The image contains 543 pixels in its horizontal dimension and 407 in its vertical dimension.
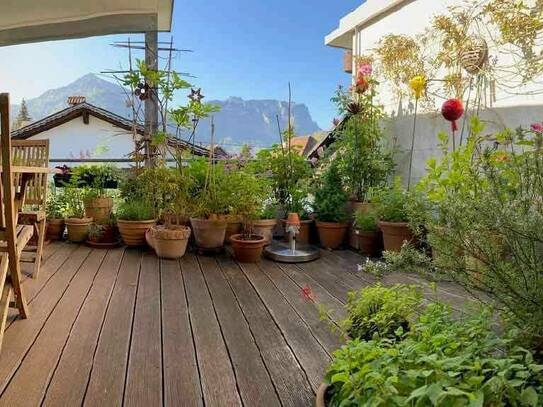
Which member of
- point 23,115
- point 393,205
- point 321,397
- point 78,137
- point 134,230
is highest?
point 23,115

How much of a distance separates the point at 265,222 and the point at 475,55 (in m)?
2.24

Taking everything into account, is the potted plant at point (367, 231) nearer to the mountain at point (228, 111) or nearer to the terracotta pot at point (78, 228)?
the mountain at point (228, 111)

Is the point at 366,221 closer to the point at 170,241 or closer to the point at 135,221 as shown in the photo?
the point at 170,241

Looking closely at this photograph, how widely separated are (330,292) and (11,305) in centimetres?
186

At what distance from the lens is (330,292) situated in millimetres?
2799

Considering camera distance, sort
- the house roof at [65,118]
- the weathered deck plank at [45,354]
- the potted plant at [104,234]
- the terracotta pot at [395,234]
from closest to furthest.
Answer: the weathered deck plank at [45,354]
the terracotta pot at [395,234]
the potted plant at [104,234]
the house roof at [65,118]

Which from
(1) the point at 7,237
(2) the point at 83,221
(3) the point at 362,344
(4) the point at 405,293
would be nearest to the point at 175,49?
(2) the point at 83,221

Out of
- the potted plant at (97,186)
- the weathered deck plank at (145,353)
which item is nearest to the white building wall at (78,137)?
the potted plant at (97,186)

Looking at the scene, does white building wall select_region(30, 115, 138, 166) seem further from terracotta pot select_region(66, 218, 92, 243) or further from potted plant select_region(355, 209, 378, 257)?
potted plant select_region(355, 209, 378, 257)

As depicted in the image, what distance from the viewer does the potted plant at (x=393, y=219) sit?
11.3ft

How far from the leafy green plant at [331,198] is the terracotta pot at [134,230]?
1.63m

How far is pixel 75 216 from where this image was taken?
13.8 ft

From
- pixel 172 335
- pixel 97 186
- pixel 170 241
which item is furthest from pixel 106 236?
pixel 172 335

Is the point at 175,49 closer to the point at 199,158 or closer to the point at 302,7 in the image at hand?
the point at 199,158
